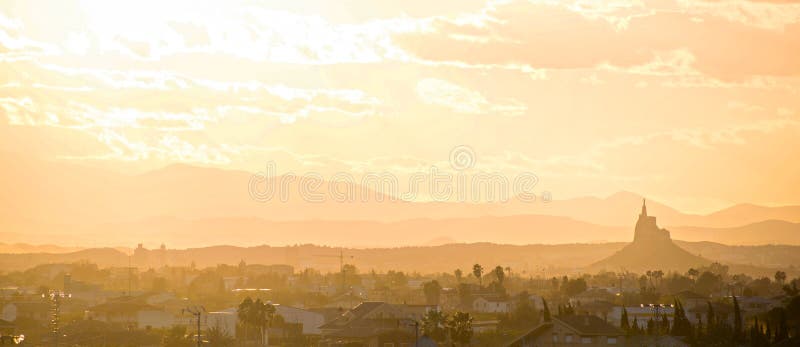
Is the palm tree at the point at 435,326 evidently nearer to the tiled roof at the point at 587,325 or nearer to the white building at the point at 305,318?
the tiled roof at the point at 587,325

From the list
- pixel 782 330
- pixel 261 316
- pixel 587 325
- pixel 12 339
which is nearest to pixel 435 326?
pixel 587 325

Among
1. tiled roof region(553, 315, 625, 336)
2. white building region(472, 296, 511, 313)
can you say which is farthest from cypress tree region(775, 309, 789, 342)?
white building region(472, 296, 511, 313)

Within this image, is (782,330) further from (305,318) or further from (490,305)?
(490,305)

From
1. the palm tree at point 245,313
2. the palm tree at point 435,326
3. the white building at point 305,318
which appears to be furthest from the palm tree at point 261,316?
the palm tree at point 435,326

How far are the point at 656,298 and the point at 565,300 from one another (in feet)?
39.2

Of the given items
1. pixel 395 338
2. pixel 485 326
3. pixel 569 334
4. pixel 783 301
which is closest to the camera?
pixel 569 334

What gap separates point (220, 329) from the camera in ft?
502

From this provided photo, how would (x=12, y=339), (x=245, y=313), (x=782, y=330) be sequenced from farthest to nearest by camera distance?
1. (x=245, y=313)
2. (x=12, y=339)
3. (x=782, y=330)

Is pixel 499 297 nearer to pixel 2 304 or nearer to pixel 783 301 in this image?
pixel 783 301

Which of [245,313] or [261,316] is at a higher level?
[245,313]

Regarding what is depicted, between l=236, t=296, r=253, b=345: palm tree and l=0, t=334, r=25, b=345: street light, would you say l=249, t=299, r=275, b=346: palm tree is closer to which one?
l=236, t=296, r=253, b=345: palm tree

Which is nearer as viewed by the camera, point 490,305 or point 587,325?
point 587,325

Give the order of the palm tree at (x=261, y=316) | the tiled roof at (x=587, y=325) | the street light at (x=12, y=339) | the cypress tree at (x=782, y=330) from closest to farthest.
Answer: the cypress tree at (x=782, y=330)
the tiled roof at (x=587, y=325)
the street light at (x=12, y=339)
the palm tree at (x=261, y=316)

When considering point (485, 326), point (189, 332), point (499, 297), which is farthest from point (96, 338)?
point (499, 297)
